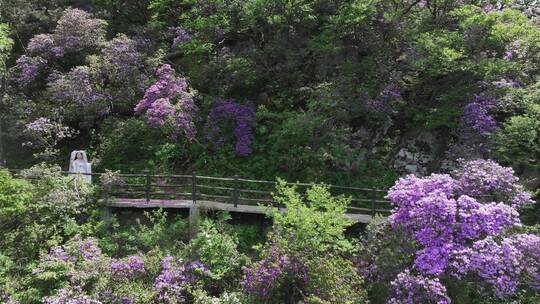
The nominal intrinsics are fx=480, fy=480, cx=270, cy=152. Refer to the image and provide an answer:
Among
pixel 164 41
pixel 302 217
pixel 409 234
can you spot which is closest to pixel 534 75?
pixel 409 234

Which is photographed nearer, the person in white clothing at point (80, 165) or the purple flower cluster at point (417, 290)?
the purple flower cluster at point (417, 290)

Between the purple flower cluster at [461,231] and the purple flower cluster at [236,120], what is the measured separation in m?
6.91

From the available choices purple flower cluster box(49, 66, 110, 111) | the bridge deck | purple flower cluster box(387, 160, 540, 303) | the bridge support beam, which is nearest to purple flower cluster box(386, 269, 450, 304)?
purple flower cluster box(387, 160, 540, 303)

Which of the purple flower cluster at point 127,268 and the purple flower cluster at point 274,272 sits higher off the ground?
the purple flower cluster at point 274,272

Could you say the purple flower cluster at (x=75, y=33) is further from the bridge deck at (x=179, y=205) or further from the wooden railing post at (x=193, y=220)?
the wooden railing post at (x=193, y=220)

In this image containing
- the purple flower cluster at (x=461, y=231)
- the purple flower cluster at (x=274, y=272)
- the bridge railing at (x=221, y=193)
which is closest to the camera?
the purple flower cluster at (x=461, y=231)

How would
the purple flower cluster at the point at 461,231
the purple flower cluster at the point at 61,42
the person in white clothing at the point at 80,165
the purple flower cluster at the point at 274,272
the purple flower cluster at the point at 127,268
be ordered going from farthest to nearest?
the purple flower cluster at the point at 61,42 < the person in white clothing at the point at 80,165 < the purple flower cluster at the point at 127,268 < the purple flower cluster at the point at 274,272 < the purple flower cluster at the point at 461,231

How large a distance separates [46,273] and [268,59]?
10116mm

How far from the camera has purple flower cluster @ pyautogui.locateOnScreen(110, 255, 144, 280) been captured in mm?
10891

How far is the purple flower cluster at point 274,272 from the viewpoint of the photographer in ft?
32.8

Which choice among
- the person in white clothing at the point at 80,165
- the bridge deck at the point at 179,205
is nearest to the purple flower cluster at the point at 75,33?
the person in white clothing at the point at 80,165

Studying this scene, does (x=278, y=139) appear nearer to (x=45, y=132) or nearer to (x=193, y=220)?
(x=193, y=220)

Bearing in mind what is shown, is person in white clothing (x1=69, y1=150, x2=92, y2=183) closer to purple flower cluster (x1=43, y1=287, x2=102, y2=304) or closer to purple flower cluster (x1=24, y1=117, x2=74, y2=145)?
purple flower cluster (x1=24, y1=117, x2=74, y2=145)

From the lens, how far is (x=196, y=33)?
18141 millimetres
